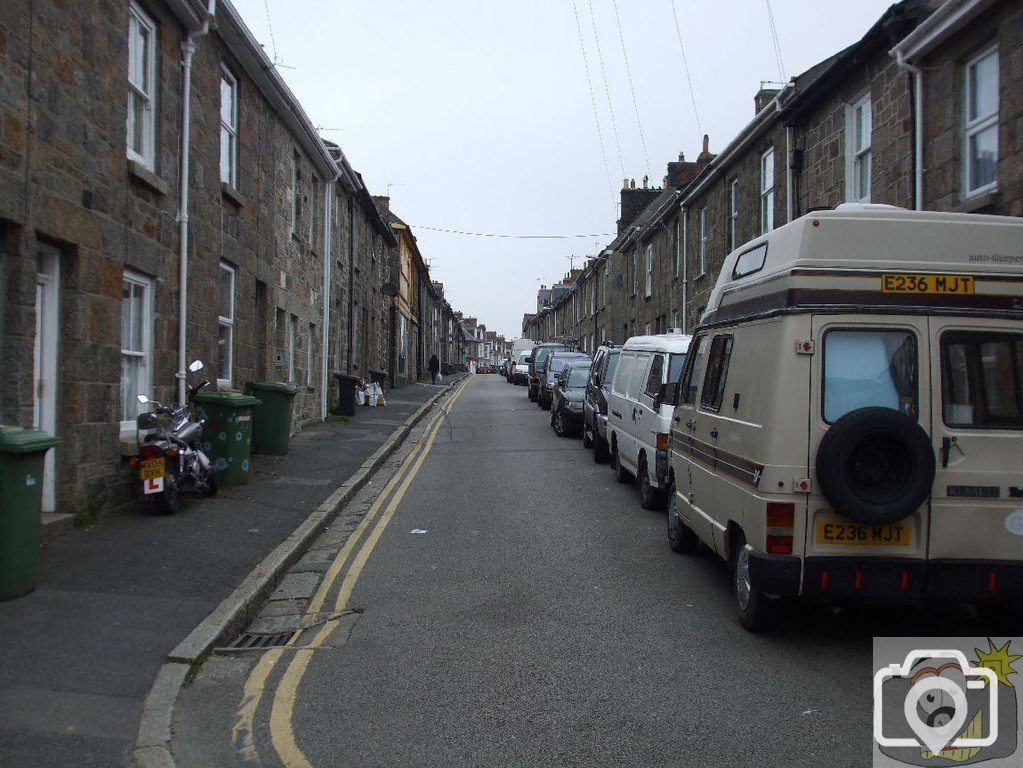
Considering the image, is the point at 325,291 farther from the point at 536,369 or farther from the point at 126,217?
the point at 536,369

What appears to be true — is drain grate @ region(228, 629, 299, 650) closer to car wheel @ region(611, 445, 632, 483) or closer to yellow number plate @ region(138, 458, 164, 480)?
yellow number plate @ region(138, 458, 164, 480)

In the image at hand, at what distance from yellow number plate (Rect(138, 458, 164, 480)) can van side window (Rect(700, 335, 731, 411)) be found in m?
5.39

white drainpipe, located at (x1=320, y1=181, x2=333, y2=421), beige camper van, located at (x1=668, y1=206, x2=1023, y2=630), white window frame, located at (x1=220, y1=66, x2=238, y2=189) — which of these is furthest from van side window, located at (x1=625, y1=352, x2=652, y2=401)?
white drainpipe, located at (x1=320, y1=181, x2=333, y2=421)

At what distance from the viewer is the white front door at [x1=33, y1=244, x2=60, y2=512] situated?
7.84 m

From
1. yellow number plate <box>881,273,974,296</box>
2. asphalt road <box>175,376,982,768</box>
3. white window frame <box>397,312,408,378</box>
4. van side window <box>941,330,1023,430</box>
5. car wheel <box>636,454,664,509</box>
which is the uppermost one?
white window frame <box>397,312,408,378</box>

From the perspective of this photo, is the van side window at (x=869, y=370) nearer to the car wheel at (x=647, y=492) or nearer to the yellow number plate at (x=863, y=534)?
the yellow number plate at (x=863, y=534)

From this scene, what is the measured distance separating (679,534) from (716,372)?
6.57 ft

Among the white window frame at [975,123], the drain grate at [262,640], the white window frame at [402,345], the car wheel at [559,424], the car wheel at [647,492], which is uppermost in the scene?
the white window frame at [975,123]

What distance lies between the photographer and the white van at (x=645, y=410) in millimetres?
10133

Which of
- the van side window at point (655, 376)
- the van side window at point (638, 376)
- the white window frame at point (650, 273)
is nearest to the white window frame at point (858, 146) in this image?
the van side window at point (638, 376)

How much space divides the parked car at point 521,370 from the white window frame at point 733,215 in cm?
2476

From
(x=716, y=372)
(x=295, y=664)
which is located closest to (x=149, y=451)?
(x=295, y=664)

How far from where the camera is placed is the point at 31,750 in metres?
4.01

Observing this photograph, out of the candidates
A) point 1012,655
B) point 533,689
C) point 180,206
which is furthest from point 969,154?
point 180,206
